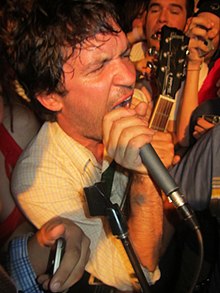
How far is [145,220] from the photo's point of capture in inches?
45.3

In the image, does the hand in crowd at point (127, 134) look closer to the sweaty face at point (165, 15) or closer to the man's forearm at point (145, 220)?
the man's forearm at point (145, 220)

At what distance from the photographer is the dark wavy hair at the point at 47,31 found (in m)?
1.17

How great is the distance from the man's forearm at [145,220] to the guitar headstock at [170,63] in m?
0.42

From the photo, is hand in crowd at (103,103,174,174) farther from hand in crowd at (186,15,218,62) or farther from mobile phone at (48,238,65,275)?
hand in crowd at (186,15,218,62)

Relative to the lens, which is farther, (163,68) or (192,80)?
(192,80)

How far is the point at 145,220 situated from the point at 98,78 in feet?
1.59

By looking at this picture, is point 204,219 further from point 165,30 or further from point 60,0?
point 60,0

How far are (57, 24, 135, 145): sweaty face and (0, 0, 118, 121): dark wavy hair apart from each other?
3 cm

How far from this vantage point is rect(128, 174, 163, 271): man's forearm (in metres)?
1.14

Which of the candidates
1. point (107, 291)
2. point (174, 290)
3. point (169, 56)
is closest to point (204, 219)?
point (174, 290)

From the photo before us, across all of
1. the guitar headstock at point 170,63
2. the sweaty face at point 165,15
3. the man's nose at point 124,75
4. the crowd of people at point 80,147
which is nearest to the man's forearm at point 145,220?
the crowd of people at point 80,147

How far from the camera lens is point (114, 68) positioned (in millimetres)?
1190

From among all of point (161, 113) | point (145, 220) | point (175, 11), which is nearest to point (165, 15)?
point (175, 11)

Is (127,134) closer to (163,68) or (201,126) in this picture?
(163,68)
